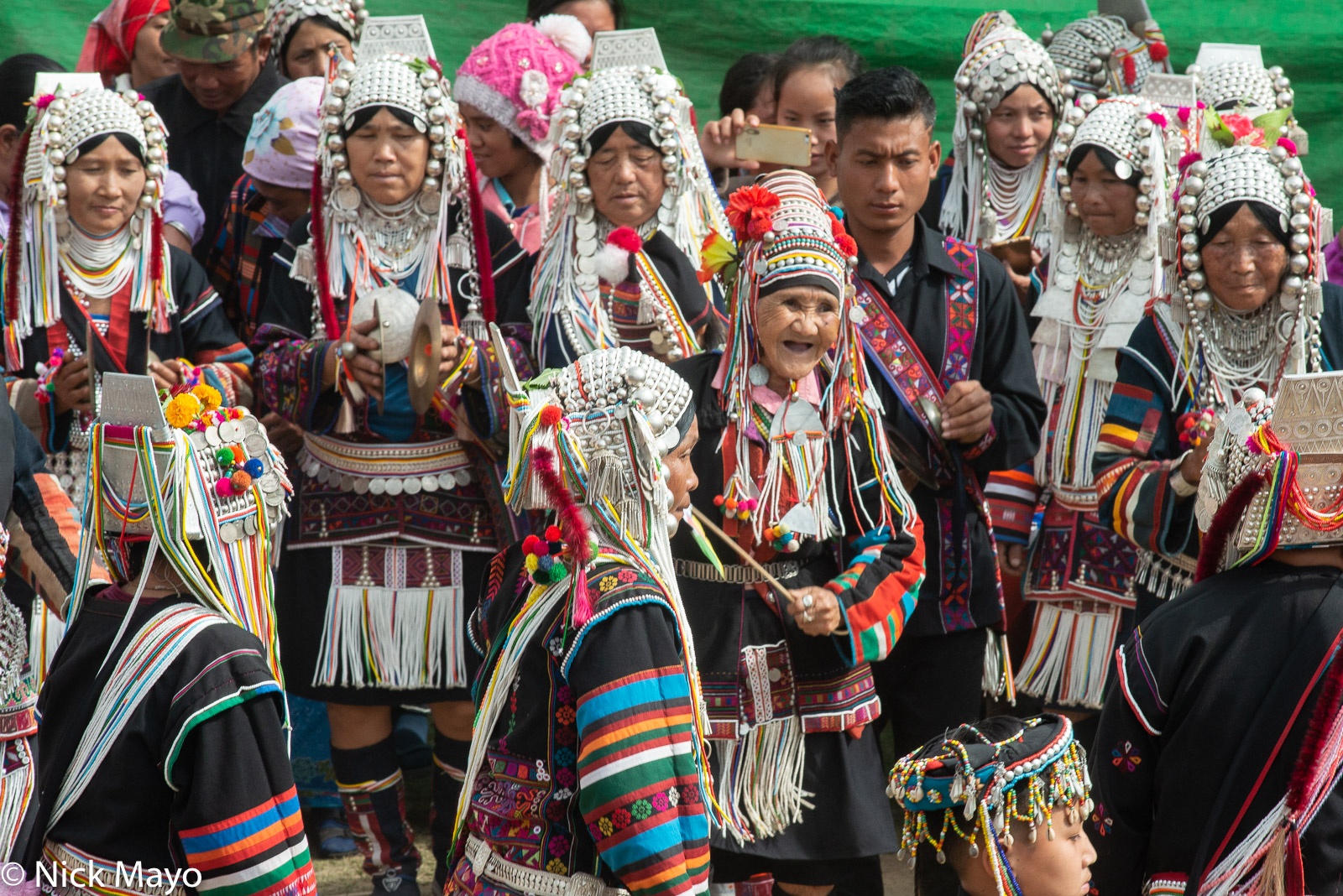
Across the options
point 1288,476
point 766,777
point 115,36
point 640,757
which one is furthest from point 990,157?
point 640,757

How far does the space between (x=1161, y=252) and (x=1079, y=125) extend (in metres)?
1.00

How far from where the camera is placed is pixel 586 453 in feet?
8.96

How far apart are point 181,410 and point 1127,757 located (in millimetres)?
1834

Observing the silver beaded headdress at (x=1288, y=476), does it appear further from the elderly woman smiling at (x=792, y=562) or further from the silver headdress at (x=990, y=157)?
the silver headdress at (x=990, y=157)

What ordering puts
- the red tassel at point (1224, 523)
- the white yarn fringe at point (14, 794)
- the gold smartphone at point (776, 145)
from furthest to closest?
1. the gold smartphone at point (776, 145)
2. the white yarn fringe at point (14, 794)
3. the red tassel at point (1224, 523)

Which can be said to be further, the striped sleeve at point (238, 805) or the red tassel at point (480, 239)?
the red tassel at point (480, 239)

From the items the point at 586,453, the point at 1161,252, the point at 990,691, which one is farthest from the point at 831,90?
the point at 586,453

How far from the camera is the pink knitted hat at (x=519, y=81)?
4965 mm

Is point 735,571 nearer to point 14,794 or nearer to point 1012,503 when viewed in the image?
point 1012,503

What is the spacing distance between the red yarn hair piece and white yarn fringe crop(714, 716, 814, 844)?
978 mm

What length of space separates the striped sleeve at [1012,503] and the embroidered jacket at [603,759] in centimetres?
214

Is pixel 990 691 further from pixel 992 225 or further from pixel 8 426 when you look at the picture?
pixel 8 426

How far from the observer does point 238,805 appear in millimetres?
2469

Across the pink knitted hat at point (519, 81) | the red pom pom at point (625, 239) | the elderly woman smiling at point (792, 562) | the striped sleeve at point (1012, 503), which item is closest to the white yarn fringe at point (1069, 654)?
the striped sleeve at point (1012, 503)
